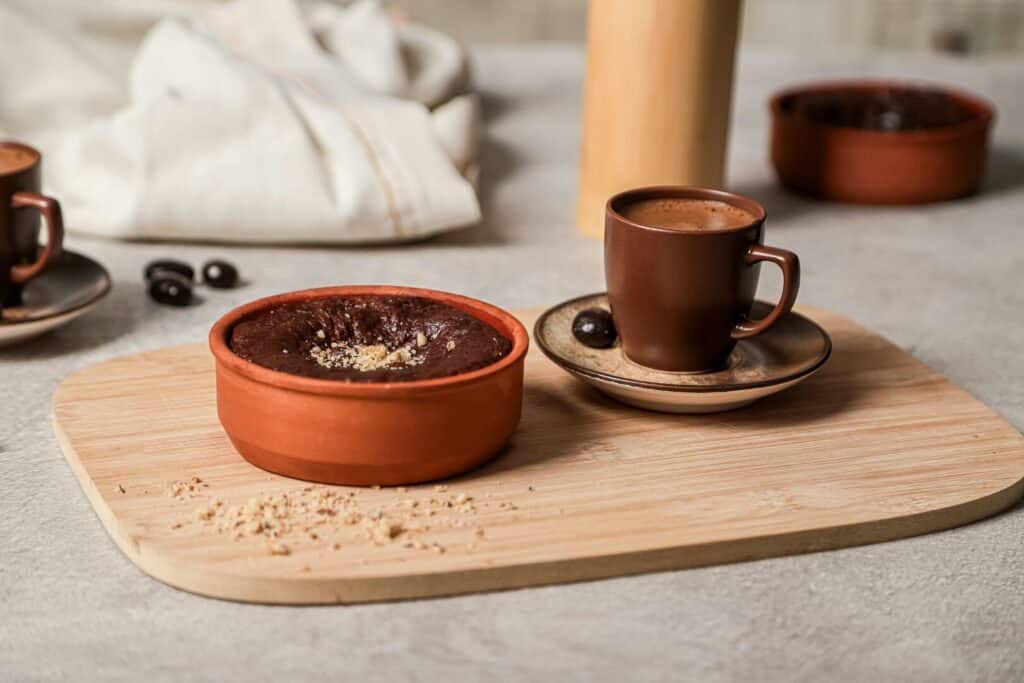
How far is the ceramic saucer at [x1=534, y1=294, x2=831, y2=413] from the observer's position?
104 centimetres

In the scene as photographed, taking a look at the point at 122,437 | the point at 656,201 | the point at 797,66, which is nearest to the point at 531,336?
the point at 656,201

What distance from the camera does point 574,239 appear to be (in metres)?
1.69

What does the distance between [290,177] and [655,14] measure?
0.49m

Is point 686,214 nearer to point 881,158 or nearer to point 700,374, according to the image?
point 700,374

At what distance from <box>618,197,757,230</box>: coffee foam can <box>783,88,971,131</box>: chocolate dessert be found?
819mm

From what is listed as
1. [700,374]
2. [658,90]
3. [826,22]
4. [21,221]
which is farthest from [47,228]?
[826,22]

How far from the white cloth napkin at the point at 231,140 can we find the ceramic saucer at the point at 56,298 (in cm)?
23

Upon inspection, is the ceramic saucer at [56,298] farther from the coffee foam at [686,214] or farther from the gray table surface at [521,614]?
the coffee foam at [686,214]

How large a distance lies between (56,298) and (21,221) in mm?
98

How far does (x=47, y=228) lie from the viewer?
123cm

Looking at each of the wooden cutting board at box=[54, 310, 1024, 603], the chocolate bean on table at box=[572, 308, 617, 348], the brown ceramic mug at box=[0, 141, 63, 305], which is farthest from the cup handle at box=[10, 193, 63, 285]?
the chocolate bean on table at box=[572, 308, 617, 348]

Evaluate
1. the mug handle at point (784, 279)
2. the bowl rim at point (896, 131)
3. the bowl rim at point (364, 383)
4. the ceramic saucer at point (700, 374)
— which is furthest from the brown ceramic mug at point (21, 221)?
the bowl rim at point (896, 131)

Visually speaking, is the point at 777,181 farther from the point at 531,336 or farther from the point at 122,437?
the point at 122,437

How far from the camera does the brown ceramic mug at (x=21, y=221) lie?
1.20m
